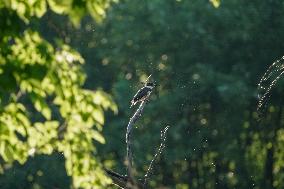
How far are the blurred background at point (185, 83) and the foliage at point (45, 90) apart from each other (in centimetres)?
1540

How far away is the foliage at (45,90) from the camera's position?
5941 mm

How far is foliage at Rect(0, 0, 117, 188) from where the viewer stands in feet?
19.5

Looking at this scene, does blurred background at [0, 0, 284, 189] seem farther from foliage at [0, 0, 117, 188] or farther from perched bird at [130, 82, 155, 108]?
foliage at [0, 0, 117, 188]

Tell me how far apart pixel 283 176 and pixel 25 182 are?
9544 mm

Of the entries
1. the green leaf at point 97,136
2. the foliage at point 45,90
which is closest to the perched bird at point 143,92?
the foliage at point 45,90

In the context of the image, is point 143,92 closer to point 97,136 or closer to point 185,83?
point 97,136

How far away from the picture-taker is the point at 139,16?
2403 centimetres

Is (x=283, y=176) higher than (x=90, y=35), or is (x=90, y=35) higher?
(x=90, y=35)

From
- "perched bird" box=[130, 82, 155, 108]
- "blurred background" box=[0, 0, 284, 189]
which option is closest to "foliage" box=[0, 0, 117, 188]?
"perched bird" box=[130, 82, 155, 108]

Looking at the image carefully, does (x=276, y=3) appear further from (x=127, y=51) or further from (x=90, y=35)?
(x=90, y=35)

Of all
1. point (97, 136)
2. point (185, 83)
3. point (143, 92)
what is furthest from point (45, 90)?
point (185, 83)

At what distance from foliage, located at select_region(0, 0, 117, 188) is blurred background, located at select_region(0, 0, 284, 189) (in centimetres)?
1540

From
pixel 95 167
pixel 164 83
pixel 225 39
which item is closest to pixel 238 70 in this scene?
pixel 225 39

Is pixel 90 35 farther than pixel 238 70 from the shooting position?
Yes
